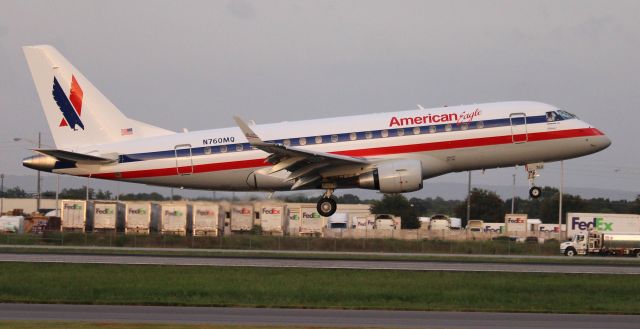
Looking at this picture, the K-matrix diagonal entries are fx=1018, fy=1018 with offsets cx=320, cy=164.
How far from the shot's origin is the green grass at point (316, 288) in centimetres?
3347

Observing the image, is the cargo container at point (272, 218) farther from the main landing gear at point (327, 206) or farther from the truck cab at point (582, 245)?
the truck cab at point (582, 245)

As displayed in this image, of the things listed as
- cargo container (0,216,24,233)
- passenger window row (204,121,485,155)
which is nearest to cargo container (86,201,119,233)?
cargo container (0,216,24,233)

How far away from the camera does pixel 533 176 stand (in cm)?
4819

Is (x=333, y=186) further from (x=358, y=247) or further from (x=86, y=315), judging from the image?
(x=86, y=315)

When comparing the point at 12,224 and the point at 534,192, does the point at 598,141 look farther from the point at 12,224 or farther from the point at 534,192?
the point at 12,224

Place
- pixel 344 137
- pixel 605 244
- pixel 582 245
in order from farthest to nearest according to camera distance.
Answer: pixel 605 244 < pixel 582 245 < pixel 344 137

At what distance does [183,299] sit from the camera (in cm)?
3403

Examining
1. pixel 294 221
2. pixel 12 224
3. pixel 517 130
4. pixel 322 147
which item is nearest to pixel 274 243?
pixel 294 221


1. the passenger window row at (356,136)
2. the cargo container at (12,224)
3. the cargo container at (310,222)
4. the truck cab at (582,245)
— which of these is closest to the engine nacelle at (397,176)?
the passenger window row at (356,136)

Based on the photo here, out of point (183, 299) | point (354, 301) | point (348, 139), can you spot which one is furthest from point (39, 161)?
point (354, 301)

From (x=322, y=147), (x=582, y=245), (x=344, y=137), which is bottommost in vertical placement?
(x=582, y=245)

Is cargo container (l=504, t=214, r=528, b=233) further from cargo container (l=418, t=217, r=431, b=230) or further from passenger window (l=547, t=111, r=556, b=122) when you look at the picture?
passenger window (l=547, t=111, r=556, b=122)

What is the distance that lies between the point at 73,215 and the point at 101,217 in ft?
9.60

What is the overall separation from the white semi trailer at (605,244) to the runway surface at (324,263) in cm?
1924
